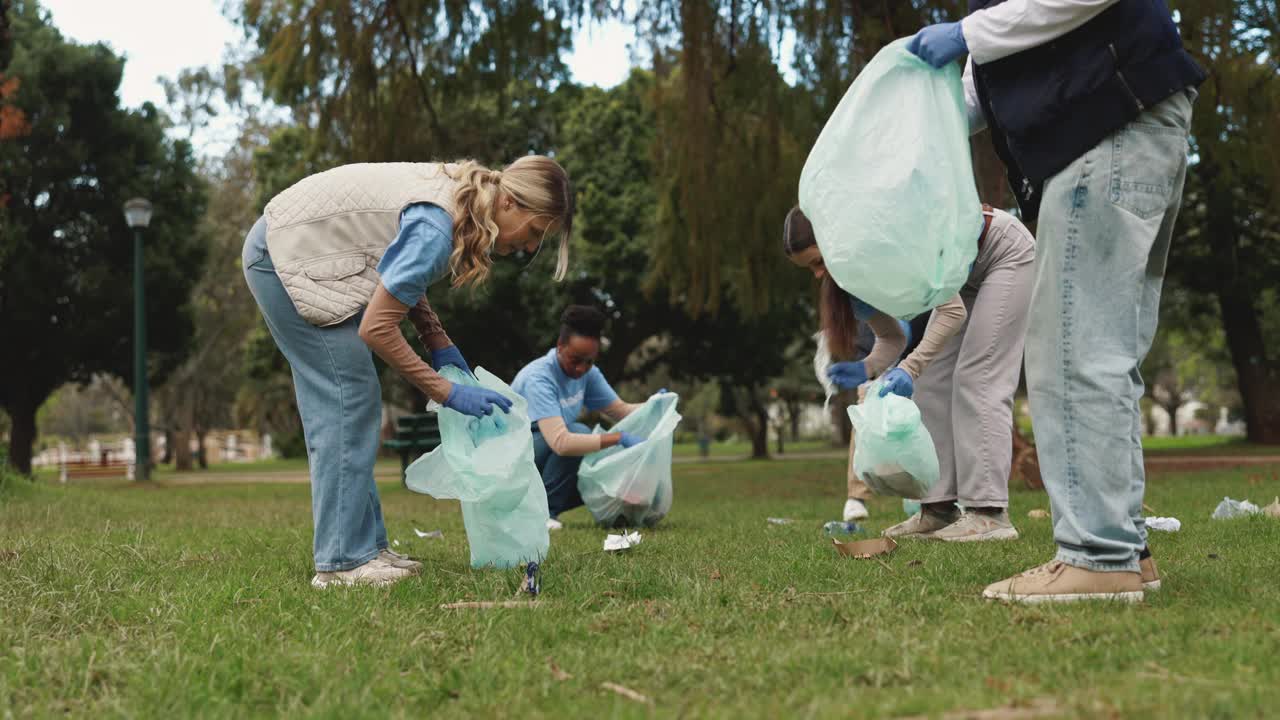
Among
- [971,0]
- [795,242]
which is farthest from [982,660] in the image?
[795,242]

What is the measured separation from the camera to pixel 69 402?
2287 inches

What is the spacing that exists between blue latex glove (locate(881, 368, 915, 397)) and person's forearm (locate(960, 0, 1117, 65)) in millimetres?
1624

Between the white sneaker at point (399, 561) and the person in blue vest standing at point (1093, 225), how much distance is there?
6.37 feet

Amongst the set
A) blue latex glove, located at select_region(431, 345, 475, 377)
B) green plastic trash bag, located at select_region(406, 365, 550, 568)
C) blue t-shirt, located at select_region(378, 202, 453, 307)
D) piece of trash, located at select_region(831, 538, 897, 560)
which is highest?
blue t-shirt, located at select_region(378, 202, 453, 307)

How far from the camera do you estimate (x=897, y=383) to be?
4.05 m

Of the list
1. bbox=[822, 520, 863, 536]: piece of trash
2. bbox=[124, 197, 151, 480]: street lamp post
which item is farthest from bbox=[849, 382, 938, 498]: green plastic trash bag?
bbox=[124, 197, 151, 480]: street lamp post

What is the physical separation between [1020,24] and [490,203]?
5.21 feet

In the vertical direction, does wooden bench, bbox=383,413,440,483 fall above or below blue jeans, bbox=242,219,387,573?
below

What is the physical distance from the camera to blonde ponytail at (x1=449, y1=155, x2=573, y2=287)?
3.18m

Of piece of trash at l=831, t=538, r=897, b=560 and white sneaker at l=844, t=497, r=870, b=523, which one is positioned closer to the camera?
piece of trash at l=831, t=538, r=897, b=560

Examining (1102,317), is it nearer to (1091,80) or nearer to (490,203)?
(1091,80)

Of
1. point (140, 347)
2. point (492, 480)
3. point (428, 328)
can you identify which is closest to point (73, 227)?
point (140, 347)

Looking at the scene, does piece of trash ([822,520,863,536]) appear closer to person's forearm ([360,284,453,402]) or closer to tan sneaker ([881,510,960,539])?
tan sneaker ([881,510,960,539])

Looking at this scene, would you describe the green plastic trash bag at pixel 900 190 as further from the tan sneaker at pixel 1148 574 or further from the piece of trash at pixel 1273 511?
the piece of trash at pixel 1273 511
